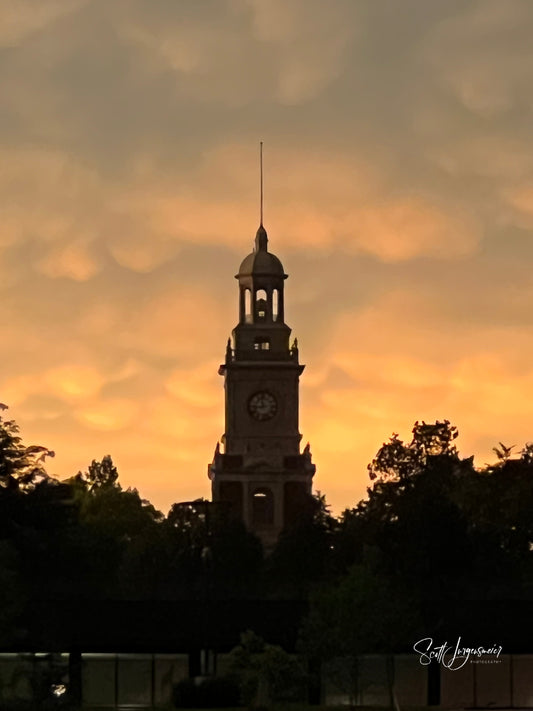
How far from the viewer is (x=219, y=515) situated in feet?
534

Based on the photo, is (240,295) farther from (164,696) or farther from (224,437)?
(164,696)

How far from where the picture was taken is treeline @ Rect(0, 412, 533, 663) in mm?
103938

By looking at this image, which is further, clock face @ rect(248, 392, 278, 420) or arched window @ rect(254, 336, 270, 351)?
arched window @ rect(254, 336, 270, 351)

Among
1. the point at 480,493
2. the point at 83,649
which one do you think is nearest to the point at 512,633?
the point at 83,649

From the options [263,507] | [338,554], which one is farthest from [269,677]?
[263,507]

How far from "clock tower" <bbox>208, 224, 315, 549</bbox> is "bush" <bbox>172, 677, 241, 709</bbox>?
82.4 m

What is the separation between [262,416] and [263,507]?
680 cm

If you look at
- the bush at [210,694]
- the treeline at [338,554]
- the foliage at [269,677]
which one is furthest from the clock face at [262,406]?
the foliage at [269,677]

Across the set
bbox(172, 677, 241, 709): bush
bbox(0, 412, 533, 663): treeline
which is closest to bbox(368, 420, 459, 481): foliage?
bbox(0, 412, 533, 663): treeline

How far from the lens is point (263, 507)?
186375 mm
